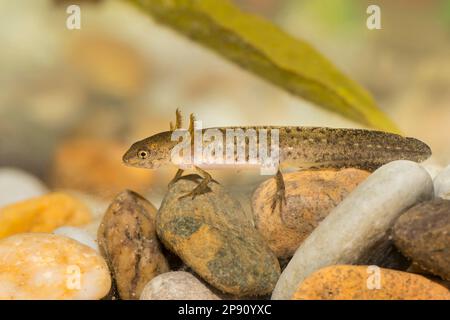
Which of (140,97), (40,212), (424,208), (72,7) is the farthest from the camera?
(140,97)

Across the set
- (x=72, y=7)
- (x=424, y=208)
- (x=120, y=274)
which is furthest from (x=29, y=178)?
(x=424, y=208)

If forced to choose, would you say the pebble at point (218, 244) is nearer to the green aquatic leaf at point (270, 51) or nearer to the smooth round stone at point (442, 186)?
the smooth round stone at point (442, 186)

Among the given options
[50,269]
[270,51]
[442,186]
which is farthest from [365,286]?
[270,51]

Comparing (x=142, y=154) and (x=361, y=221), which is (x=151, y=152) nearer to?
(x=142, y=154)

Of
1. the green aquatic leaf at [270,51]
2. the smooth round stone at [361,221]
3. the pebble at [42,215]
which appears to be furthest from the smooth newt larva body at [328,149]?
the smooth round stone at [361,221]

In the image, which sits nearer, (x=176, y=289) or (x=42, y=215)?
(x=176, y=289)

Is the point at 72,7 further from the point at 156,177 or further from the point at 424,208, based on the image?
the point at 424,208

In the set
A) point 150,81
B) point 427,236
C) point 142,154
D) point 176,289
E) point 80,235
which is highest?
point 150,81
